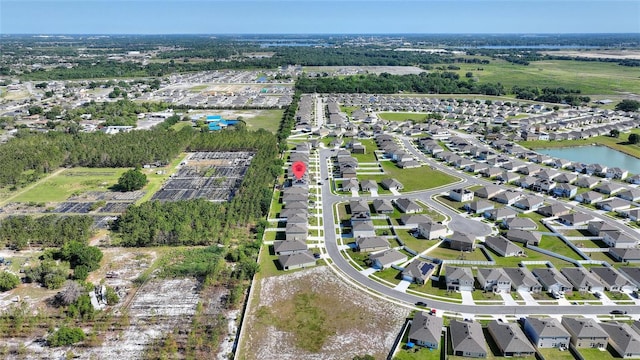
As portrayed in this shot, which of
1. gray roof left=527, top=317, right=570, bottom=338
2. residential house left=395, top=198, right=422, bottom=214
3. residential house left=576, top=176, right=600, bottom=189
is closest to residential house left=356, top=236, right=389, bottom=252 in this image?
residential house left=395, top=198, right=422, bottom=214

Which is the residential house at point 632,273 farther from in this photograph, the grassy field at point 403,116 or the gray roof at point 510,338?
the grassy field at point 403,116

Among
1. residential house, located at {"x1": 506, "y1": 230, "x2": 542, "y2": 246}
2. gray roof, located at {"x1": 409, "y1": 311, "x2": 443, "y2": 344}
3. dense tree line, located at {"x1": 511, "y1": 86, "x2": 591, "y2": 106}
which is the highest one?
dense tree line, located at {"x1": 511, "y1": 86, "x2": 591, "y2": 106}

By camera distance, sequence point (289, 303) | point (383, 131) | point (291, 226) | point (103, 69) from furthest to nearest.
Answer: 1. point (103, 69)
2. point (383, 131)
3. point (291, 226)
4. point (289, 303)

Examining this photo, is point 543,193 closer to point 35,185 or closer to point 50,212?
point 50,212

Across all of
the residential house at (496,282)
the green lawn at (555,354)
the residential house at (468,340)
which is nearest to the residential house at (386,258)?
the residential house at (496,282)

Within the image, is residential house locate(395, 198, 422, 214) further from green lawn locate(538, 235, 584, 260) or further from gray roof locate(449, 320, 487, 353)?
gray roof locate(449, 320, 487, 353)

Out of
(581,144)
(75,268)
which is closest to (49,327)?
(75,268)

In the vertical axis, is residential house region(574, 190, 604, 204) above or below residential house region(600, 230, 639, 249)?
above
